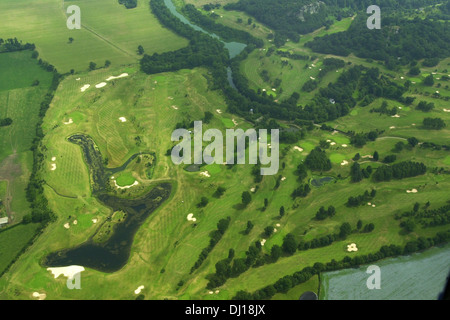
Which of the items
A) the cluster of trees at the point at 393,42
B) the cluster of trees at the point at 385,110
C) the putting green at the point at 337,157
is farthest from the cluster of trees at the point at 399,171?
the cluster of trees at the point at 393,42

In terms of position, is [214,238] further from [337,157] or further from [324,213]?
[337,157]

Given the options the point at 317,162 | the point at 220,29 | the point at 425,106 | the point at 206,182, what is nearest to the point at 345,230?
the point at 317,162

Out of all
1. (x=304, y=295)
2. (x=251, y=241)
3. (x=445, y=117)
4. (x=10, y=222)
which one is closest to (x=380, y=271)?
(x=304, y=295)

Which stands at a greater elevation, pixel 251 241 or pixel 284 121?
pixel 284 121

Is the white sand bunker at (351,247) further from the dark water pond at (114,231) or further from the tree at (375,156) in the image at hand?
the dark water pond at (114,231)

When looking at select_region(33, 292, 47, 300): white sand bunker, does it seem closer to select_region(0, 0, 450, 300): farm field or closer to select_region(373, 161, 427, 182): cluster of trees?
select_region(0, 0, 450, 300): farm field

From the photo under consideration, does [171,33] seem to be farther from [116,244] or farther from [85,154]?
[116,244]
